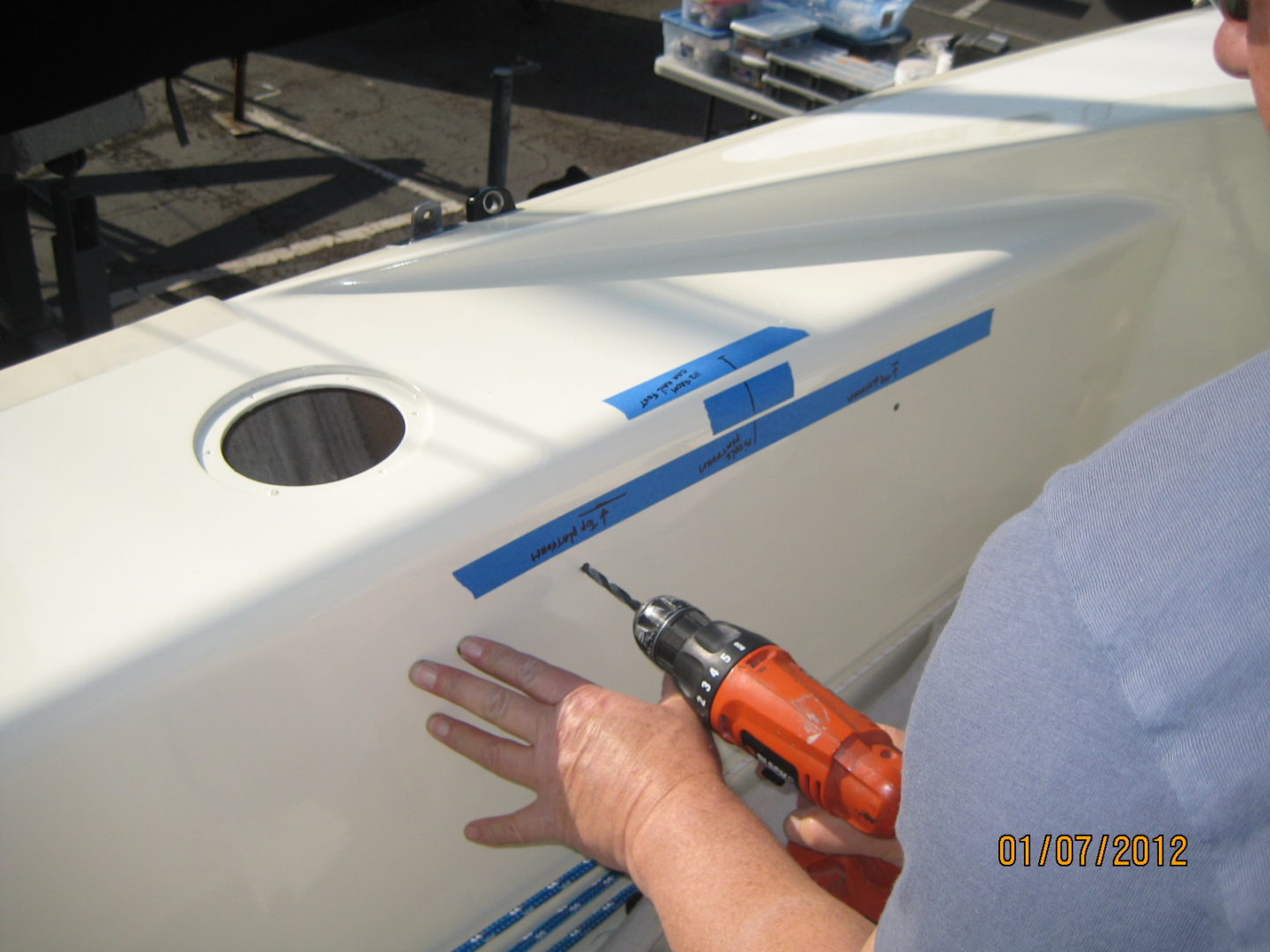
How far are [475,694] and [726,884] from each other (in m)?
0.27

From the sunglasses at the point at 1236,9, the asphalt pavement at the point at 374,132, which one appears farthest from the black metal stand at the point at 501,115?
the sunglasses at the point at 1236,9

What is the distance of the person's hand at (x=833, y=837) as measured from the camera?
97 centimetres

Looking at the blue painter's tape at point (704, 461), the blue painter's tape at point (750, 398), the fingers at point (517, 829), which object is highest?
the blue painter's tape at point (750, 398)

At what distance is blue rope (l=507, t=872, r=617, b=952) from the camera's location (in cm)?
109

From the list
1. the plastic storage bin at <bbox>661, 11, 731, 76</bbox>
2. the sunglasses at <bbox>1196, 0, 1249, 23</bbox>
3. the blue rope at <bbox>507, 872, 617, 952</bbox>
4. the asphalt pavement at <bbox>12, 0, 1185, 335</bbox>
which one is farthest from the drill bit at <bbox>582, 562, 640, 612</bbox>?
the asphalt pavement at <bbox>12, 0, 1185, 335</bbox>

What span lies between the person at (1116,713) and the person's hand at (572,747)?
28cm

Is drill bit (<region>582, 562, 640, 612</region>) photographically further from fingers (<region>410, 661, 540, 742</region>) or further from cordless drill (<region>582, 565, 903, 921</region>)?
fingers (<region>410, 661, 540, 742</region>)

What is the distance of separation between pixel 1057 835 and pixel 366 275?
35.5 inches

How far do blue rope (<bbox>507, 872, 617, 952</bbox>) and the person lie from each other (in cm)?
65

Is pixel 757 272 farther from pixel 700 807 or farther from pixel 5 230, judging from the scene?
pixel 5 230

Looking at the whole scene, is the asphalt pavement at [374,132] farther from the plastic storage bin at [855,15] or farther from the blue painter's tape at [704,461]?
the blue painter's tape at [704,461]

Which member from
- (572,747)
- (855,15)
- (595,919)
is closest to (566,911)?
(595,919)

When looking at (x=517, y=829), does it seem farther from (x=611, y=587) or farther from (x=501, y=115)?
(x=501, y=115)

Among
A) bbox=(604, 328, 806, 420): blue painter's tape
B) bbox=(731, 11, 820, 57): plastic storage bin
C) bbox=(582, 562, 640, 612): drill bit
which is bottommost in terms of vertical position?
bbox=(582, 562, 640, 612): drill bit
